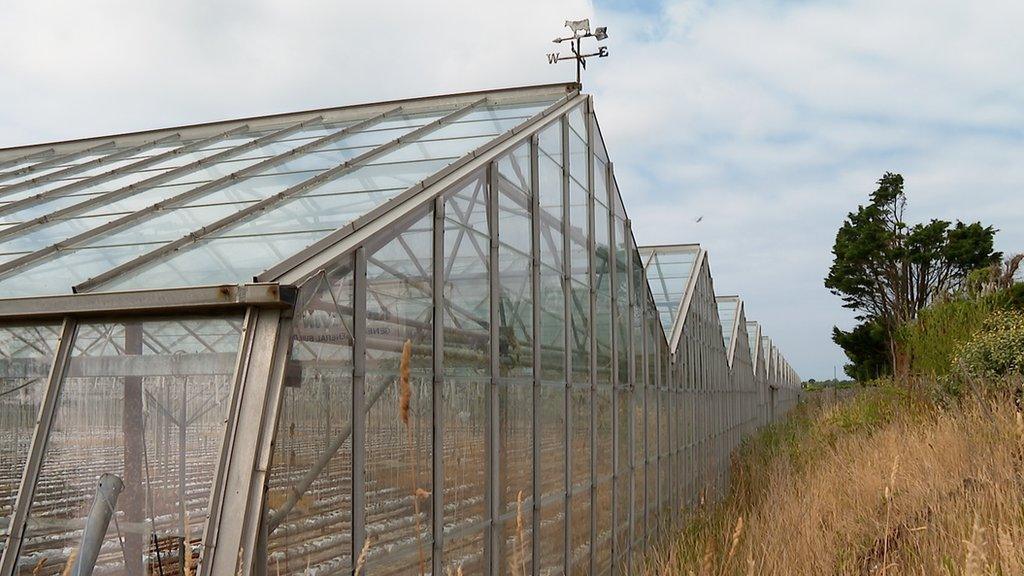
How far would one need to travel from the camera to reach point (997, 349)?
13.5 meters

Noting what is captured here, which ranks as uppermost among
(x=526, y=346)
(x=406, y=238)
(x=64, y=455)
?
(x=406, y=238)

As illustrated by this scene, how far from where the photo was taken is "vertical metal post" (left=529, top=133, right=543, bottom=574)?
8570 mm

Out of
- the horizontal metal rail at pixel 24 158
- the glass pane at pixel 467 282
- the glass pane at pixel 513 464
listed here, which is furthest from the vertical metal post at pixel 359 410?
the horizontal metal rail at pixel 24 158

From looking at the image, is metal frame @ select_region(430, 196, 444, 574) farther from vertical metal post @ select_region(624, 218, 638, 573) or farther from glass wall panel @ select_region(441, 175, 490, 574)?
vertical metal post @ select_region(624, 218, 638, 573)

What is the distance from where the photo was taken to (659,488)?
14.4 m

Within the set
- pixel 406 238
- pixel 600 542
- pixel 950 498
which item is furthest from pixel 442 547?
pixel 600 542

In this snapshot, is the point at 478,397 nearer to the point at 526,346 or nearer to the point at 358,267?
the point at 526,346

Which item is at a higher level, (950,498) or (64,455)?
(64,455)

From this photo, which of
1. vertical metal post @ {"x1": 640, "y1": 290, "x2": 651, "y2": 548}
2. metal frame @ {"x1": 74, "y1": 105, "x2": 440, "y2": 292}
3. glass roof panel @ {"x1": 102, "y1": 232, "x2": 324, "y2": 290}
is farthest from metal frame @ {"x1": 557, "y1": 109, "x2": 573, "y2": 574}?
glass roof panel @ {"x1": 102, "y1": 232, "x2": 324, "y2": 290}

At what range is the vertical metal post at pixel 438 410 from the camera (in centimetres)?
658

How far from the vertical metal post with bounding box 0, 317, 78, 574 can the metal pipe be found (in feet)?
1.10

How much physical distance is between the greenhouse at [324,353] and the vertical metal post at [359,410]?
1 centimetres

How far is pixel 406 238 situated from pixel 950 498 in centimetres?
400

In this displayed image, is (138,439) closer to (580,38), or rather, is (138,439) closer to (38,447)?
(38,447)
